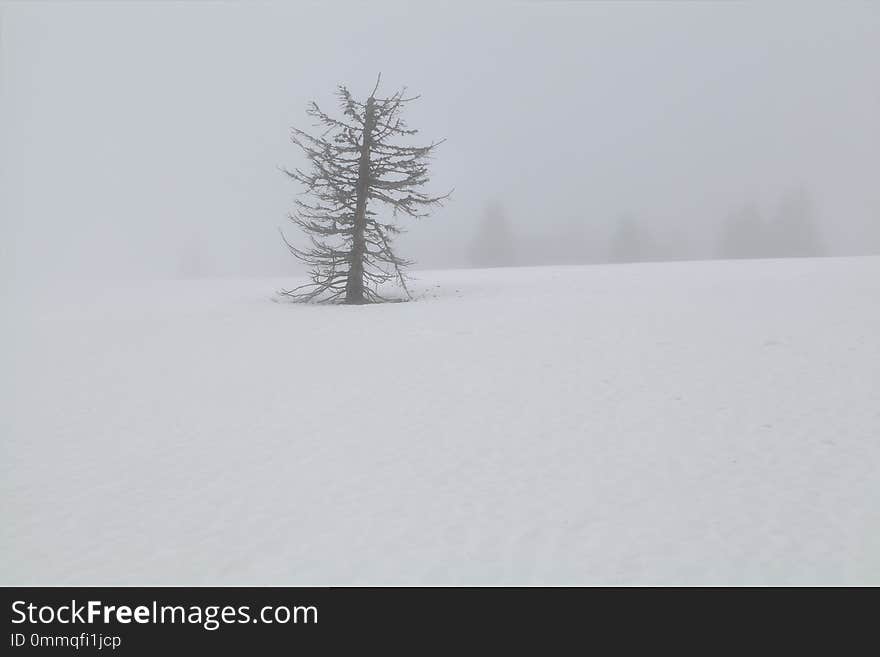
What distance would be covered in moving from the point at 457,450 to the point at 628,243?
4677 cm

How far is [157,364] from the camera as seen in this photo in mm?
10898

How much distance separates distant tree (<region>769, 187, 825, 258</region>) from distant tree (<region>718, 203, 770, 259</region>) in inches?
48.1

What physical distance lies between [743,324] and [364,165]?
12578mm

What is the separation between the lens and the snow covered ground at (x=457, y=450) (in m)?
4.68

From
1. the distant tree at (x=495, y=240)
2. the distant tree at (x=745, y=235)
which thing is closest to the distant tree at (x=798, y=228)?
the distant tree at (x=745, y=235)

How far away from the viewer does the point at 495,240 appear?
46562 mm

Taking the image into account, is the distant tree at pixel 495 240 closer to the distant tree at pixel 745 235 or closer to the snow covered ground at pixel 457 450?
the distant tree at pixel 745 235

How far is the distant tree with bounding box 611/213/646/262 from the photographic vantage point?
4847 cm

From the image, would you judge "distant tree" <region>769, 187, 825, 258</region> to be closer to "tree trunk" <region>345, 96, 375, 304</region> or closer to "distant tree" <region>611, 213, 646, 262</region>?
"distant tree" <region>611, 213, 646, 262</region>

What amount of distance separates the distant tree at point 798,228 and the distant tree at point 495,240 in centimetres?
2400
